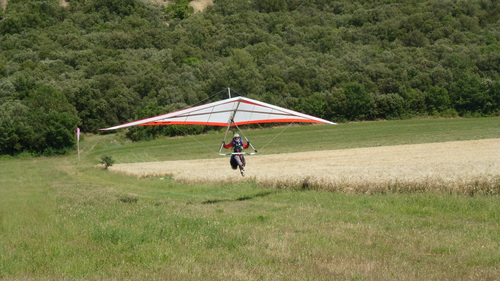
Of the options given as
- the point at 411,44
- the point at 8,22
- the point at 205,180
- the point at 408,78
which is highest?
the point at 8,22

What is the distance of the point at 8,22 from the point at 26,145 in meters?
95.3

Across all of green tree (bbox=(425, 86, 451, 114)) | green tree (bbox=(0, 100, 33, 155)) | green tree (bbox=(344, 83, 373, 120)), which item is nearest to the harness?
green tree (bbox=(0, 100, 33, 155))

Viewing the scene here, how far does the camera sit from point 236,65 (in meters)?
99.7

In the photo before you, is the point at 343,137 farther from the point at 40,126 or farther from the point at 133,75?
the point at 133,75

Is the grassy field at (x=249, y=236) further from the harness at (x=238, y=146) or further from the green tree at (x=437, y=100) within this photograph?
the green tree at (x=437, y=100)

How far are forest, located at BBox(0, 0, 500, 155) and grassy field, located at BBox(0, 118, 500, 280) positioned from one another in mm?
11373

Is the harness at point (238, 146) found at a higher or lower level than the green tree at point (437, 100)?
lower

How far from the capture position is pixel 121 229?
13.4 meters

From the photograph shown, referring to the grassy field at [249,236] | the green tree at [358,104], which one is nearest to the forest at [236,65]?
the green tree at [358,104]

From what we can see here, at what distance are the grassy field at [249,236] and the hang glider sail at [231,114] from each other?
10.3ft

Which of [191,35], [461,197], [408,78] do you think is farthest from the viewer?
[191,35]

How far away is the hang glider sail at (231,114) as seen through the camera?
68.6 feet

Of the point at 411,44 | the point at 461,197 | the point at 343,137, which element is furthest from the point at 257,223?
the point at 411,44

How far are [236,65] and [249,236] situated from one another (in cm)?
8822
